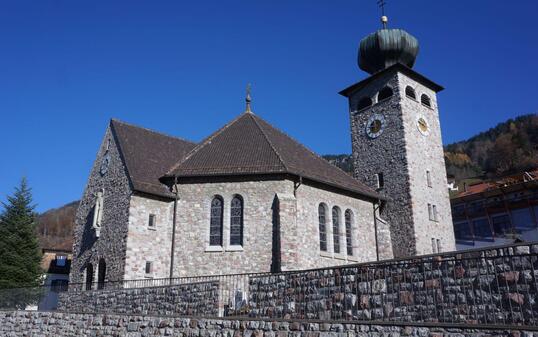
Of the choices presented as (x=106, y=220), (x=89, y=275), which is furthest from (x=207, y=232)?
(x=89, y=275)

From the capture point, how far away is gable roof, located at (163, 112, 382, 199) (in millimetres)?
20422

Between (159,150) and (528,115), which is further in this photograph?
(528,115)

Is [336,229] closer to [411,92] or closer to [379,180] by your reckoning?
[379,180]

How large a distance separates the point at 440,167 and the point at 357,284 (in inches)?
780

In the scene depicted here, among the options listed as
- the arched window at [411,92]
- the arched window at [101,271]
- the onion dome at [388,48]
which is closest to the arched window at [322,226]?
the arched window at [101,271]

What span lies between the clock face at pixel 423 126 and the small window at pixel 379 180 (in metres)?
3.75

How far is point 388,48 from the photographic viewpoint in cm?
2888

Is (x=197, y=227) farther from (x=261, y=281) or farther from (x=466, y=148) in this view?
(x=466, y=148)

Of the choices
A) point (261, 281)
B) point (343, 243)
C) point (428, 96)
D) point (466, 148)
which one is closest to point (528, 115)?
point (466, 148)

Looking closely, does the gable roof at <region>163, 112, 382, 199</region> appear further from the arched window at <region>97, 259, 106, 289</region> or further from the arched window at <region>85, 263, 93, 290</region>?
the arched window at <region>85, 263, 93, 290</region>

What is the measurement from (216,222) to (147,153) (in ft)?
19.7

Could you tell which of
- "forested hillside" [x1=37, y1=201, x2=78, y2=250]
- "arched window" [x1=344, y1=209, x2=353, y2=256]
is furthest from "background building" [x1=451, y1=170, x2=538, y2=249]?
"forested hillside" [x1=37, y1=201, x2=78, y2=250]

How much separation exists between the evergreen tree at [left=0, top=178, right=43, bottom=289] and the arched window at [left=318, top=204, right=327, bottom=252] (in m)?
19.5

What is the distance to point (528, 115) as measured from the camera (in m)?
98.9
